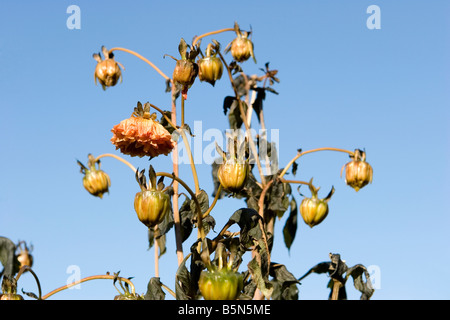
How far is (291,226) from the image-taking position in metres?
2.85

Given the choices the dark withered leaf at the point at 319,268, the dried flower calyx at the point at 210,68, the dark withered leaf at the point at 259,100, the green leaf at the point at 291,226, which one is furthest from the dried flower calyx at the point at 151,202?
the dark withered leaf at the point at 259,100

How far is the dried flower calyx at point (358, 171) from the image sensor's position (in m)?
2.72

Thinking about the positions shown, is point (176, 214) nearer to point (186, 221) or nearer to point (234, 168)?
point (186, 221)

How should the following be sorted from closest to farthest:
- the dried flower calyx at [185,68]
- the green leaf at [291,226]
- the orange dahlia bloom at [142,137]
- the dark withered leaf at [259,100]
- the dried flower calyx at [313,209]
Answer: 1. the orange dahlia bloom at [142,137]
2. the dried flower calyx at [185,68]
3. the dried flower calyx at [313,209]
4. the green leaf at [291,226]
5. the dark withered leaf at [259,100]

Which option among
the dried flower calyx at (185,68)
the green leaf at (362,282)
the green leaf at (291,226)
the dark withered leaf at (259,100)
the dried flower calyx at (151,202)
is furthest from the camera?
the dark withered leaf at (259,100)

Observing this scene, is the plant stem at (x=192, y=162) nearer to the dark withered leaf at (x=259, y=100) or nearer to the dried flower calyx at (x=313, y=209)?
the dried flower calyx at (x=313, y=209)

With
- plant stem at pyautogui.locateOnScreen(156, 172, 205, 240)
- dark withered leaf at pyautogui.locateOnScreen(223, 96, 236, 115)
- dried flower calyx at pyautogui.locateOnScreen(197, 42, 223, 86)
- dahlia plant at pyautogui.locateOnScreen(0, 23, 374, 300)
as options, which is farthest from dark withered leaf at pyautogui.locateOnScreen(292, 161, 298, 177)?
plant stem at pyautogui.locateOnScreen(156, 172, 205, 240)

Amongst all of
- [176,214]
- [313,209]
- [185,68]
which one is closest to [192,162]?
[176,214]

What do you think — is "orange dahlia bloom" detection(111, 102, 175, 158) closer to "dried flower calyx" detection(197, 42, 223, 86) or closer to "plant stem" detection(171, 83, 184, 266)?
"plant stem" detection(171, 83, 184, 266)

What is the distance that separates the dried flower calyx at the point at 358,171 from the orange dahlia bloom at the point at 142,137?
1068mm

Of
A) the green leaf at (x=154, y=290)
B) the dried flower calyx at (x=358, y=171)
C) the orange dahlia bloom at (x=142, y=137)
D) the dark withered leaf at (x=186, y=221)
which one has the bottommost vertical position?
the green leaf at (x=154, y=290)

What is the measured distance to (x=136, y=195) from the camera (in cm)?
178

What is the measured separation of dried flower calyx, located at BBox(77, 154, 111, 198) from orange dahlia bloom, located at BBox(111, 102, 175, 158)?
0.95m
